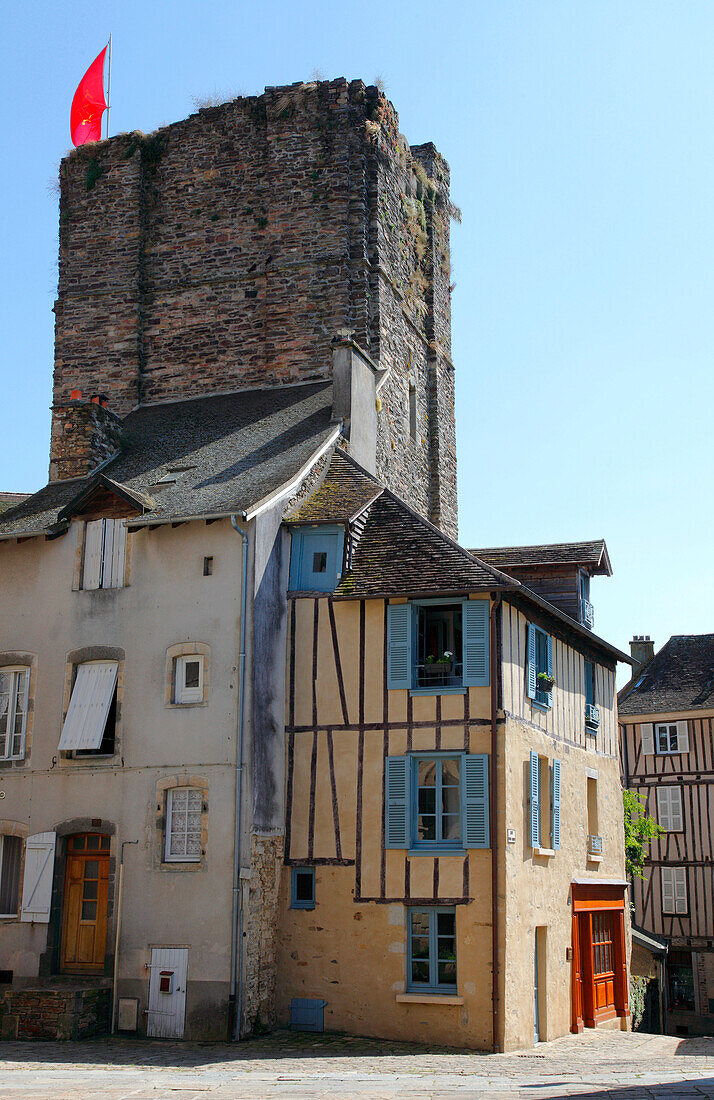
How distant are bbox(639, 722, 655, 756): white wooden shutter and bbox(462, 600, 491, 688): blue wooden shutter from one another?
14.2 m

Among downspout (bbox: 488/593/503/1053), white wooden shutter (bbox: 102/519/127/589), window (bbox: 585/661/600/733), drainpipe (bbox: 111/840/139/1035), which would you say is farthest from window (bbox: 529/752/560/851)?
white wooden shutter (bbox: 102/519/127/589)

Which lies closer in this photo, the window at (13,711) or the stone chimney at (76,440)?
the window at (13,711)

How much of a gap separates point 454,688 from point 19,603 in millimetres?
5728

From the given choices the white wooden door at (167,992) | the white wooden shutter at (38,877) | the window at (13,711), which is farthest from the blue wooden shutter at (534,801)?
the window at (13,711)

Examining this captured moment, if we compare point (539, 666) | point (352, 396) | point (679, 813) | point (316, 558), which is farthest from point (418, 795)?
point (679, 813)

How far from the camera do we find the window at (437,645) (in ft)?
46.3

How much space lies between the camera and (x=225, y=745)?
547 inches

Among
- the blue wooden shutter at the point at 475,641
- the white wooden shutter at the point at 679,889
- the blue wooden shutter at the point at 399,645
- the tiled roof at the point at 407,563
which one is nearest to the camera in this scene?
the blue wooden shutter at the point at 475,641

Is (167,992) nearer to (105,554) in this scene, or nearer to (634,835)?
(105,554)

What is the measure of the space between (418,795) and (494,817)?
3.11ft

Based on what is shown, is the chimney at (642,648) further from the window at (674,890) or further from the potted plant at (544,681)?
the potted plant at (544,681)

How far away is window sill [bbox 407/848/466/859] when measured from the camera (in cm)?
1362

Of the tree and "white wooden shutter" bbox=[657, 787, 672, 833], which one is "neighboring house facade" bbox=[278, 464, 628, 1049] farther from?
"white wooden shutter" bbox=[657, 787, 672, 833]

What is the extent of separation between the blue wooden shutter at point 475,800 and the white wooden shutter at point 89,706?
4317 mm
